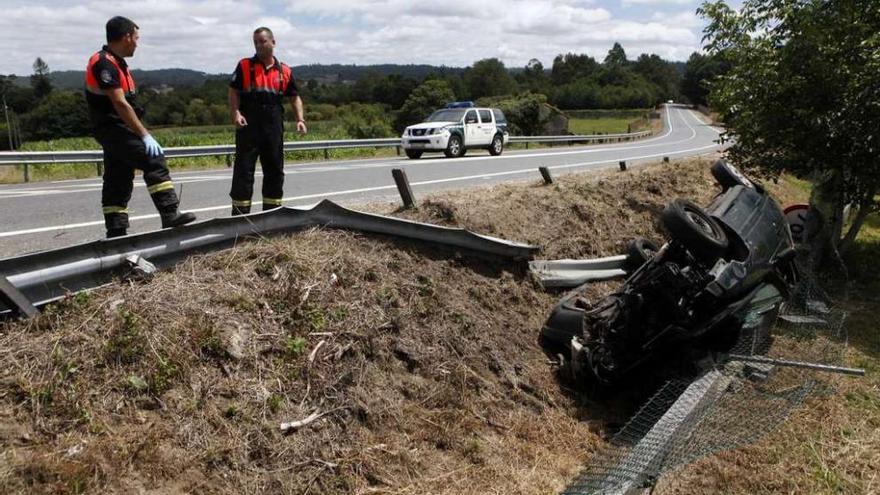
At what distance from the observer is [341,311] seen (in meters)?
4.54

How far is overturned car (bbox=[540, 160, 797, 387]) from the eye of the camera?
4746 mm

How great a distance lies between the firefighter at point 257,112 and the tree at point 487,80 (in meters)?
92.1

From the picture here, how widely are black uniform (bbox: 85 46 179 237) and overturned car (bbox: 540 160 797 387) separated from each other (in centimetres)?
337

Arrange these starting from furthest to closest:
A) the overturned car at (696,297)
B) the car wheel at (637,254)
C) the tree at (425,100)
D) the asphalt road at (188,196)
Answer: the tree at (425,100)
the asphalt road at (188,196)
the car wheel at (637,254)
the overturned car at (696,297)

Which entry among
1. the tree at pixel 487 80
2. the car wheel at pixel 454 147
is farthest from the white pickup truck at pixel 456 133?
the tree at pixel 487 80

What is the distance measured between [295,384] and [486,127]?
60.2 ft

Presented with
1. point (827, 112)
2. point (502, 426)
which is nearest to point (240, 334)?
point (502, 426)

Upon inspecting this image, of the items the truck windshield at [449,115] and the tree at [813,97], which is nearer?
the tree at [813,97]

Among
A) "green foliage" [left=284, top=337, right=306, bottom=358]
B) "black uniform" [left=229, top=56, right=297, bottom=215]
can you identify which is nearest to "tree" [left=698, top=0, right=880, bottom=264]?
"black uniform" [left=229, top=56, right=297, bottom=215]

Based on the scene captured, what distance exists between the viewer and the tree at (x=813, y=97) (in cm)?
814

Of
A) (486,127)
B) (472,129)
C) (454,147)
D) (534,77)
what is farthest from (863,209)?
(534,77)

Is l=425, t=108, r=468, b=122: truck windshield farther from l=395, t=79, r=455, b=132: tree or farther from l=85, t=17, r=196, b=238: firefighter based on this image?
l=395, t=79, r=455, b=132: tree

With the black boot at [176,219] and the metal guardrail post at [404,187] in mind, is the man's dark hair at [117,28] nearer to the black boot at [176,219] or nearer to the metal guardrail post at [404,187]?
the black boot at [176,219]

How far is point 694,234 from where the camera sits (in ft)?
15.5
